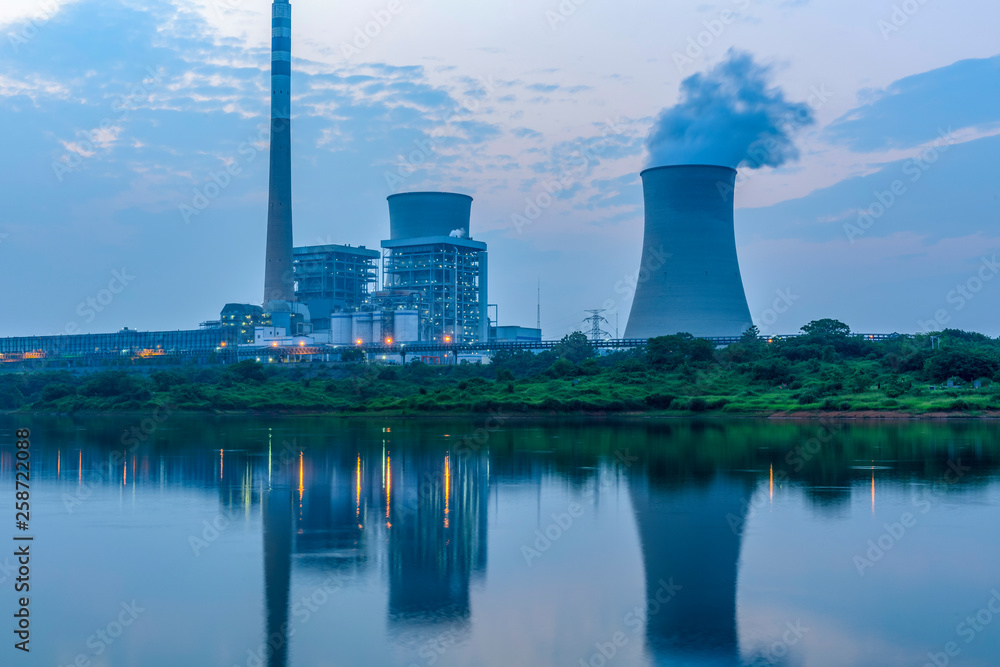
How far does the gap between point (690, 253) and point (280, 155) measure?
100ft

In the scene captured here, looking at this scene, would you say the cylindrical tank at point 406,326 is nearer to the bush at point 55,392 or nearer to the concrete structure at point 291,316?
the concrete structure at point 291,316

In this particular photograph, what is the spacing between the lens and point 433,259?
67750mm

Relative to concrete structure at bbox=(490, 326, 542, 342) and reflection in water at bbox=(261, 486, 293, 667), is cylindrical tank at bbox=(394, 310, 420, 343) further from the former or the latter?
reflection in water at bbox=(261, 486, 293, 667)

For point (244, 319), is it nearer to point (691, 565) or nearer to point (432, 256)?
point (432, 256)

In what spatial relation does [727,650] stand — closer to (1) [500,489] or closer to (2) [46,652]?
(2) [46,652]

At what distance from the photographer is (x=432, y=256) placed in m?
67.6

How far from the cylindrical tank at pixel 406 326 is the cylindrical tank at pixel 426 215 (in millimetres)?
6238

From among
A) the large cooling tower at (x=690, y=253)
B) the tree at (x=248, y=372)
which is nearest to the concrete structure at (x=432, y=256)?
the tree at (x=248, y=372)

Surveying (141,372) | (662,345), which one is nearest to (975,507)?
(662,345)

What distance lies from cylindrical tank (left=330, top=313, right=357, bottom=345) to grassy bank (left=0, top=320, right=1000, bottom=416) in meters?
16.3

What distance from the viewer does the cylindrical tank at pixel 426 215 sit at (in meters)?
67.8

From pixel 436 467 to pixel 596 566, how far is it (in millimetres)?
8164

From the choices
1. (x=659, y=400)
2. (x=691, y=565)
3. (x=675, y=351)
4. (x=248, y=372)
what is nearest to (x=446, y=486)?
(x=691, y=565)

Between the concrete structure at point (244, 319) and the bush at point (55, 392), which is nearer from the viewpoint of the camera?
the bush at point (55, 392)
